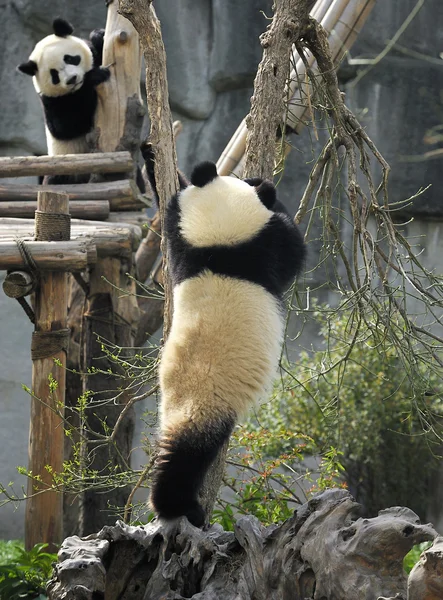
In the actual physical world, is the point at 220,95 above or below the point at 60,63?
below

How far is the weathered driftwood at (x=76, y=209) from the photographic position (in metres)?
5.48

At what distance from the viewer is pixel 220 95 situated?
9141 mm

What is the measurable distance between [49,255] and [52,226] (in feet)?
0.63

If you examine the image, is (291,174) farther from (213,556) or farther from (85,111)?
(213,556)

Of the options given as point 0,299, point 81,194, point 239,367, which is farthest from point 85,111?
point 239,367

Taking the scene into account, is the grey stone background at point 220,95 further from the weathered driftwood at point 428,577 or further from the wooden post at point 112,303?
the weathered driftwood at point 428,577

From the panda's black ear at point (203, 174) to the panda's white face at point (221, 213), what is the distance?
18 mm

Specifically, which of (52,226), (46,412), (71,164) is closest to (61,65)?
(71,164)

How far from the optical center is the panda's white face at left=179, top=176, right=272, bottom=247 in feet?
8.93

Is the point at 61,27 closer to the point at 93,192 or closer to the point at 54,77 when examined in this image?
the point at 54,77

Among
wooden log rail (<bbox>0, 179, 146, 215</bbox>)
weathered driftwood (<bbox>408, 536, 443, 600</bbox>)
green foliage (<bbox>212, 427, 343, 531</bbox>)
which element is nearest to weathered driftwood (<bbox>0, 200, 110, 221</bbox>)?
wooden log rail (<bbox>0, 179, 146, 215</bbox>)

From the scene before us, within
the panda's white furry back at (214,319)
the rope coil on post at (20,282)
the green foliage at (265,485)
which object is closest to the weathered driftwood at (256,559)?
the panda's white furry back at (214,319)

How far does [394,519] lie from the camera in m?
2.26

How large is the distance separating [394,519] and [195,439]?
663 mm
